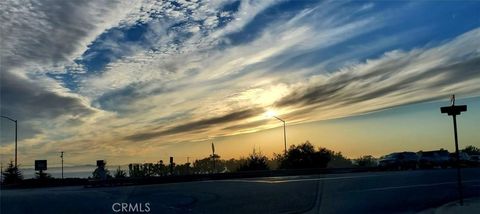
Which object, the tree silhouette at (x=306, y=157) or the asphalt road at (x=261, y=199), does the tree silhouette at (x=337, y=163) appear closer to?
the tree silhouette at (x=306, y=157)

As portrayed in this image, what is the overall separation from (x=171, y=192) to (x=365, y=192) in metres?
7.80

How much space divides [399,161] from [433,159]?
20.5 ft

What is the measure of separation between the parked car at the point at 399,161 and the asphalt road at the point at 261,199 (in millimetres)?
24647

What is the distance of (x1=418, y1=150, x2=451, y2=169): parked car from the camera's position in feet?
179

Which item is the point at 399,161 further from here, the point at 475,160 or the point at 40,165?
the point at 40,165

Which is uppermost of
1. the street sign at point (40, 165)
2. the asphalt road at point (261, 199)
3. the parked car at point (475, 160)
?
the street sign at point (40, 165)

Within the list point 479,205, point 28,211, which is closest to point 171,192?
point 28,211

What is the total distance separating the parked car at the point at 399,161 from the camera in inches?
2012

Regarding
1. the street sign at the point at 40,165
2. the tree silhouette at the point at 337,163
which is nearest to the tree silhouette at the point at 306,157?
the tree silhouette at the point at 337,163

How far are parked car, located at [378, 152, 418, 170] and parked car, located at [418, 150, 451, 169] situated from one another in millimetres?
1582

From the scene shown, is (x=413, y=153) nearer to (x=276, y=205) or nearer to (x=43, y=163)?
(x=43, y=163)

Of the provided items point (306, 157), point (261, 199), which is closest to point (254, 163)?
point (306, 157)

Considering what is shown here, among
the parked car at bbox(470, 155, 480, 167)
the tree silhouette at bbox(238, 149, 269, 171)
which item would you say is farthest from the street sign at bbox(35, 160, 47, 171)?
the parked car at bbox(470, 155, 480, 167)

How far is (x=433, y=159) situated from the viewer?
5584 centimetres
